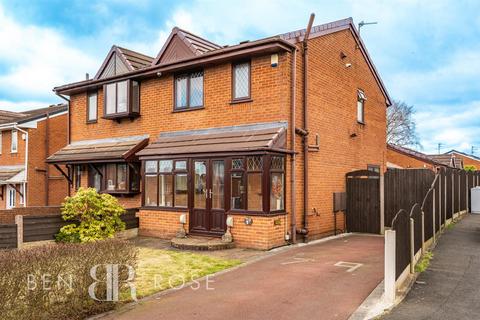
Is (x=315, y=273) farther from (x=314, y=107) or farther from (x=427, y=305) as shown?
(x=314, y=107)

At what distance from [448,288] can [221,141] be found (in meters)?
7.12

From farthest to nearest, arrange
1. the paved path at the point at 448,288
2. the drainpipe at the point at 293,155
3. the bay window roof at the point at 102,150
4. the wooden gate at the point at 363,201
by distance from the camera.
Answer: the bay window roof at the point at 102,150 → the wooden gate at the point at 363,201 → the drainpipe at the point at 293,155 → the paved path at the point at 448,288

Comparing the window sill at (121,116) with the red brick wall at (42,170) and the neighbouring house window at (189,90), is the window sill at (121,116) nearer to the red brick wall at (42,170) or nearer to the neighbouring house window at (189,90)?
the neighbouring house window at (189,90)

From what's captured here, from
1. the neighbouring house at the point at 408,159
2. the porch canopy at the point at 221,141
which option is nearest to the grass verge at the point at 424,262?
the porch canopy at the point at 221,141

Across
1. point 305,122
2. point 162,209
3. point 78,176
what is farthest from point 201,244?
point 78,176

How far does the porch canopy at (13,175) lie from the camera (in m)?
20.9

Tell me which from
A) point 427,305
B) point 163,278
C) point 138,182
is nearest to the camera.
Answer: point 427,305

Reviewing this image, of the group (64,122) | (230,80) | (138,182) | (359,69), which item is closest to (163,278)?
(230,80)

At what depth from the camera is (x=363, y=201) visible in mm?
14836

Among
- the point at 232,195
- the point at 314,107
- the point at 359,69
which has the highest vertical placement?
the point at 359,69

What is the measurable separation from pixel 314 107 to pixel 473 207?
12776 millimetres

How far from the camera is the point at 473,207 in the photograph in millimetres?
20766

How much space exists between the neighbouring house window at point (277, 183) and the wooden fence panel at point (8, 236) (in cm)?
691

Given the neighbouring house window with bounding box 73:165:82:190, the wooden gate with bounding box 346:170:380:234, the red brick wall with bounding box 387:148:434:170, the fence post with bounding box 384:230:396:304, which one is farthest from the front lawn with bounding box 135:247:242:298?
the red brick wall with bounding box 387:148:434:170
